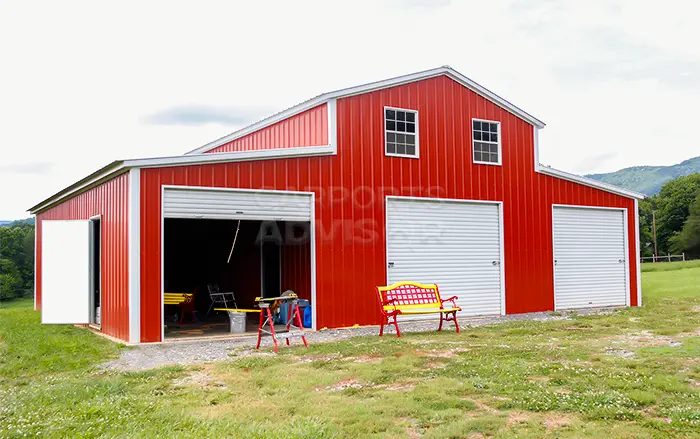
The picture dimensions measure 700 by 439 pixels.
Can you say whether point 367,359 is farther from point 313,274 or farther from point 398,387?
point 313,274

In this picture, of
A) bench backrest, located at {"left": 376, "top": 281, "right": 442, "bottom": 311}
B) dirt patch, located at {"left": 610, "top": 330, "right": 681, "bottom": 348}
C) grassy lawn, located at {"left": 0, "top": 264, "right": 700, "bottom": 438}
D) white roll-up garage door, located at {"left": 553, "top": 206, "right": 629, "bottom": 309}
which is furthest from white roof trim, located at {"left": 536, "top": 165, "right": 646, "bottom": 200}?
grassy lawn, located at {"left": 0, "top": 264, "right": 700, "bottom": 438}

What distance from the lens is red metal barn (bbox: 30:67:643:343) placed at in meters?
10.6

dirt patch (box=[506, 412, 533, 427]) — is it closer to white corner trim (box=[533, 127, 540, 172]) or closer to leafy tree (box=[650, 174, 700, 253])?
white corner trim (box=[533, 127, 540, 172])

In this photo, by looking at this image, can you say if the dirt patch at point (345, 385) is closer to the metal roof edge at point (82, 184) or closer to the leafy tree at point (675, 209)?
the metal roof edge at point (82, 184)

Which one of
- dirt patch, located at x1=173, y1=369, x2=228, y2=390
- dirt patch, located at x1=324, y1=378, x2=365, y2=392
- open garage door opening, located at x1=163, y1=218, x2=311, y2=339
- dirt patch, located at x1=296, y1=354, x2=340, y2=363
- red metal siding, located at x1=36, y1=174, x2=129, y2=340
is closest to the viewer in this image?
dirt patch, located at x1=324, y1=378, x2=365, y2=392

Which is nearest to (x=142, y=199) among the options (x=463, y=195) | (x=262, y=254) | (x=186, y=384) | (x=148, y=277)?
(x=148, y=277)

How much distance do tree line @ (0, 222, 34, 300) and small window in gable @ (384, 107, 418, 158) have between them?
1185 inches

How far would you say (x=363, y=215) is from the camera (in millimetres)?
12484

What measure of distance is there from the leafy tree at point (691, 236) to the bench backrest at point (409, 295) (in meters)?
57.1

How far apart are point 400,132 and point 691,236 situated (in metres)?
57.2

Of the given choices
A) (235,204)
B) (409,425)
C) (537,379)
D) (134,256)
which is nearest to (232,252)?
(235,204)

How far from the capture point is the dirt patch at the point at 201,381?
6777 mm

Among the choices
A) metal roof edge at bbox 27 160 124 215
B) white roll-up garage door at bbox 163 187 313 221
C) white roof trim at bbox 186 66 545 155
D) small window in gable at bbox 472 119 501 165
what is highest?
white roof trim at bbox 186 66 545 155

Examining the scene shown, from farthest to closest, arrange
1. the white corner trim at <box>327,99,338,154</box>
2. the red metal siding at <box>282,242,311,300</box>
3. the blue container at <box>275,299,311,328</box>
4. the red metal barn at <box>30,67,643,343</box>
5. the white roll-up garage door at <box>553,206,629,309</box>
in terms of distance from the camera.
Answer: the white roll-up garage door at <box>553,206,629,309</box> < the red metal siding at <box>282,242,311,300</box> < the blue container at <box>275,299,311,328</box> < the white corner trim at <box>327,99,338,154</box> < the red metal barn at <box>30,67,643,343</box>
